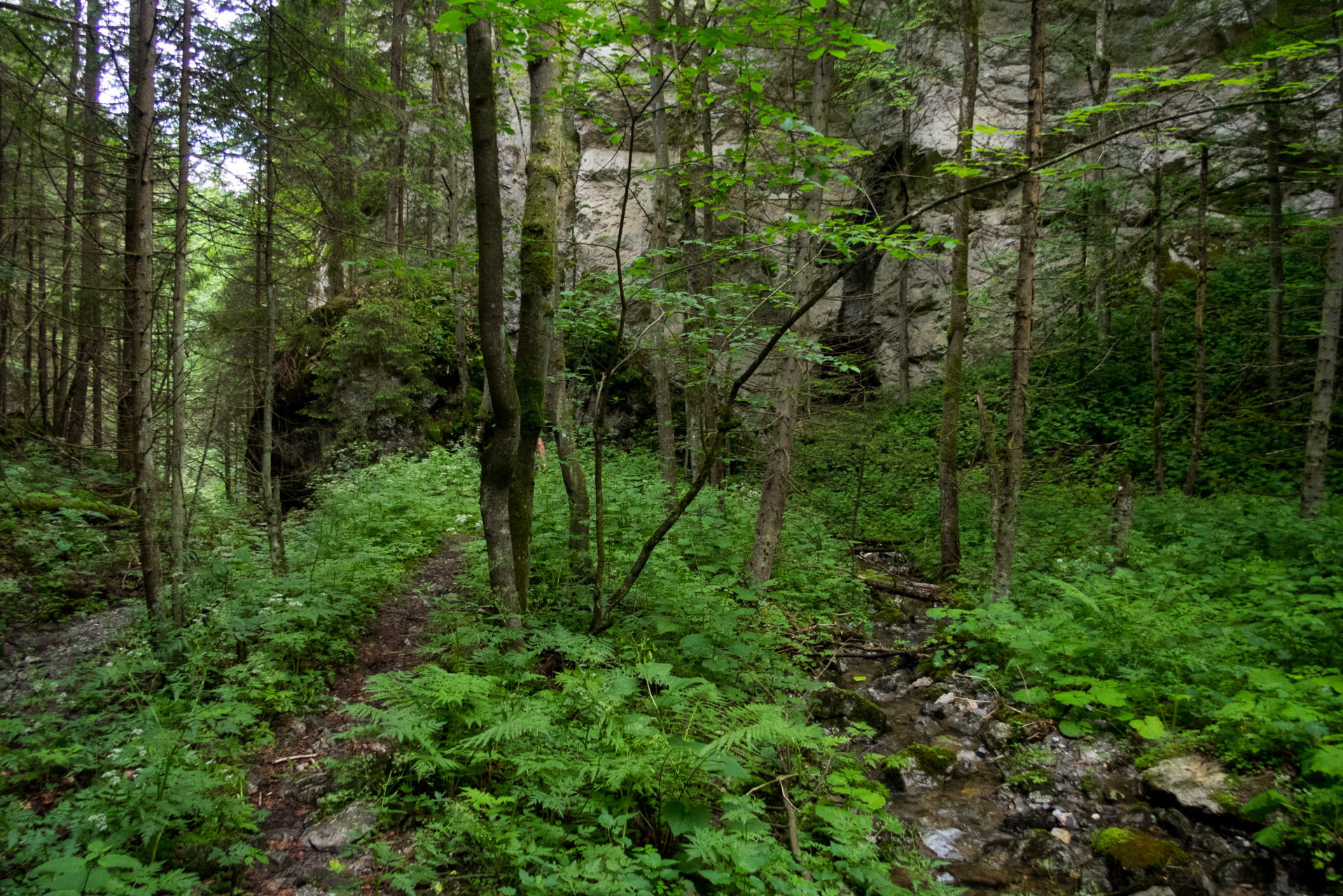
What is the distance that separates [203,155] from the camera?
6.02 metres

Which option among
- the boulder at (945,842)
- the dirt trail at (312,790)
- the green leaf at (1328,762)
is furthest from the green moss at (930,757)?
the dirt trail at (312,790)

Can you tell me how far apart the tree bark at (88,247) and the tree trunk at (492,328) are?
8.00 ft

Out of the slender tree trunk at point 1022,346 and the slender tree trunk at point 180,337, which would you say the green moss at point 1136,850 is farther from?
the slender tree trunk at point 180,337

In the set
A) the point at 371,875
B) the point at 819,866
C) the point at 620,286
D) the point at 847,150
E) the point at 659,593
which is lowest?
the point at 819,866

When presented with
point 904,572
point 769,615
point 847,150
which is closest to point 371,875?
point 769,615

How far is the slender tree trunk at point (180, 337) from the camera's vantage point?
5223 millimetres

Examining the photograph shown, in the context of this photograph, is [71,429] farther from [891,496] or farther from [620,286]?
[891,496]

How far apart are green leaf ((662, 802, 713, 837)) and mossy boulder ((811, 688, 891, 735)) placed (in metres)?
2.52

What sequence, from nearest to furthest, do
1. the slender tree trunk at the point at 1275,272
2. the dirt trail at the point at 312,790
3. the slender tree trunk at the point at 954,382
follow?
the dirt trail at the point at 312,790
the slender tree trunk at the point at 954,382
the slender tree trunk at the point at 1275,272

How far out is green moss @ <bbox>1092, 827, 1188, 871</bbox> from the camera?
369cm

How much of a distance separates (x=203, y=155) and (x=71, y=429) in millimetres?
8472

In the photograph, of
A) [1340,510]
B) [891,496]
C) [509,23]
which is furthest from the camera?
[891,496]

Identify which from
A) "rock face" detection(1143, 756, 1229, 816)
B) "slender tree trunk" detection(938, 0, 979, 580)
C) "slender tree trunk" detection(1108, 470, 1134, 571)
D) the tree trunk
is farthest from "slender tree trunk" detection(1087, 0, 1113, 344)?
the tree trunk

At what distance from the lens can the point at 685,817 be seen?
3193 millimetres
